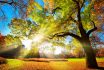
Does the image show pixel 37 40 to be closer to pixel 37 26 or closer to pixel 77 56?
pixel 37 26

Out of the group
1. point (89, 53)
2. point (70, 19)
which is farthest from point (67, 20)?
point (89, 53)

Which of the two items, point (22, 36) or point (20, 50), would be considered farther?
point (20, 50)

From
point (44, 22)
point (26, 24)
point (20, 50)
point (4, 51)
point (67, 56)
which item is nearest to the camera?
point (26, 24)

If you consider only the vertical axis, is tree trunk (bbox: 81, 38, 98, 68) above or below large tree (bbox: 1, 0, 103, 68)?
below

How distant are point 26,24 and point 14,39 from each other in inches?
112

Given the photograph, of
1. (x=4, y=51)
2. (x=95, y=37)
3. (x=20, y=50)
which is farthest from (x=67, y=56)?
(x=95, y=37)

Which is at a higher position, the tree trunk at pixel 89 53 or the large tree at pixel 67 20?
the large tree at pixel 67 20

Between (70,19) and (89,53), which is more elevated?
(70,19)

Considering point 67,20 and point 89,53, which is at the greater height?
point 67,20

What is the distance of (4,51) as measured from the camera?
207 ft

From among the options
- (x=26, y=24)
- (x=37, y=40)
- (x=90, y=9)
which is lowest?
(x=37, y=40)

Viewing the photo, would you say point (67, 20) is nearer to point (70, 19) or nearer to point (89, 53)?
point (70, 19)

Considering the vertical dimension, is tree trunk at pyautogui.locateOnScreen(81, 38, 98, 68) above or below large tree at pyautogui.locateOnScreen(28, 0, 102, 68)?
below

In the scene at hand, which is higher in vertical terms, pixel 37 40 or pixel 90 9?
pixel 90 9
